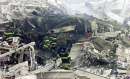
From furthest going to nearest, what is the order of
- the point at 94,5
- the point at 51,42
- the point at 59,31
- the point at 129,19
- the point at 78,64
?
1. the point at 94,5
2. the point at 129,19
3. the point at 59,31
4. the point at 51,42
5. the point at 78,64

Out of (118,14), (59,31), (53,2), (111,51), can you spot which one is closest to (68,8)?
(53,2)

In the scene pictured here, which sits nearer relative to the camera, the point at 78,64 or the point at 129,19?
the point at 78,64

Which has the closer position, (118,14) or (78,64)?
(78,64)

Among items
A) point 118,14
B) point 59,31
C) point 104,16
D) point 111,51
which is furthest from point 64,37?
point 118,14

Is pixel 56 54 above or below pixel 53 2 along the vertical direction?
below

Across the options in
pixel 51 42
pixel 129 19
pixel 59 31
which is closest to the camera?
pixel 51 42

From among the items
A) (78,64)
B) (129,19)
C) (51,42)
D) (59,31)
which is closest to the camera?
(78,64)

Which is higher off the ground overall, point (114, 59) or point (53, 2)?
point (53, 2)

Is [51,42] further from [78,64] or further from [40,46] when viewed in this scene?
[78,64]

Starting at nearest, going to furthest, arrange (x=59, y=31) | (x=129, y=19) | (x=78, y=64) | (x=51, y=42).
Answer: (x=78, y=64)
(x=51, y=42)
(x=59, y=31)
(x=129, y=19)

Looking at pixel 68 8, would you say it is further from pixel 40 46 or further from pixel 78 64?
pixel 78 64
